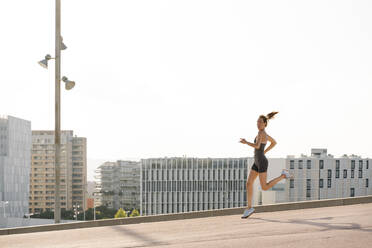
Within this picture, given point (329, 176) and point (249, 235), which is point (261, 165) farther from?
point (329, 176)

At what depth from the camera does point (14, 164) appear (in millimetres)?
149375

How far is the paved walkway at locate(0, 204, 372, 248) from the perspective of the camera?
6145 millimetres

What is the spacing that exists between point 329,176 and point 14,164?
87.3 metres

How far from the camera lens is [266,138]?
30.3 ft

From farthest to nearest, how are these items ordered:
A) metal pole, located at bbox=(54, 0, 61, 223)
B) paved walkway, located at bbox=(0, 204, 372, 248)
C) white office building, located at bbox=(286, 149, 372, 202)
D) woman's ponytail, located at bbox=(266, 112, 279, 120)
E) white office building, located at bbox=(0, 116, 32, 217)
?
white office building, located at bbox=(0, 116, 32, 217)
white office building, located at bbox=(286, 149, 372, 202)
metal pole, located at bbox=(54, 0, 61, 223)
woman's ponytail, located at bbox=(266, 112, 279, 120)
paved walkway, located at bbox=(0, 204, 372, 248)

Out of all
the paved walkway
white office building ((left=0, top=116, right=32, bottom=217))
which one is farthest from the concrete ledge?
white office building ((left=0, top=116, right=32, bottom=217))

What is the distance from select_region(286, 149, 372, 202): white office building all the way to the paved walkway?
114980mm

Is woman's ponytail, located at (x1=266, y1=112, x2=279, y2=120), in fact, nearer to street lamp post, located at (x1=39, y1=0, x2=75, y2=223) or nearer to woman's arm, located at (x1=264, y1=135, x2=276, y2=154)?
woman's arm, located at (x1=264, y1=135, x2=276, y2=154)

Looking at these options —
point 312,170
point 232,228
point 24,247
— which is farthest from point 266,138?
point 312,170

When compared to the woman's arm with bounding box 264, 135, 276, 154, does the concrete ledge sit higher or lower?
lower

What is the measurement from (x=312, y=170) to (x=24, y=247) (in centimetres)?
11954

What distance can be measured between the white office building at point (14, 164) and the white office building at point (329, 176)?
→ 75011mm

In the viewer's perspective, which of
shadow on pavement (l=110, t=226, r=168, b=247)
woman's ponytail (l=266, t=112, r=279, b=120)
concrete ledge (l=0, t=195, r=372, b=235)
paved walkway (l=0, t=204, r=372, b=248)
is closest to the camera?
paved walkway (l=0, t=204, r=372, b=248)

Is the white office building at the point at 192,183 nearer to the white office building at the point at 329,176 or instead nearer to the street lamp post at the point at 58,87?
the white office building at the point at 329,176
